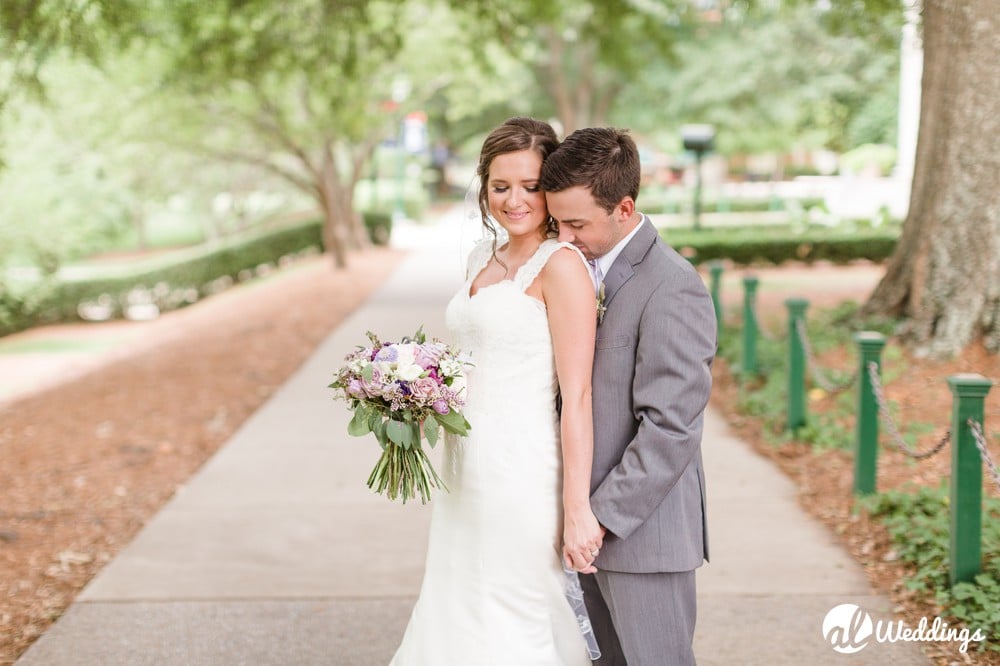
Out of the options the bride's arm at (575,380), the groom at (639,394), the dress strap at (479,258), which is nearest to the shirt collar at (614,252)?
the groom at (639,394)

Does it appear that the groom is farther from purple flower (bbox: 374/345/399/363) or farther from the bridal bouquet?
purple flower (bbox: 374/345/399/363)

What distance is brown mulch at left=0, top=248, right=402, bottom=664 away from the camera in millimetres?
5453

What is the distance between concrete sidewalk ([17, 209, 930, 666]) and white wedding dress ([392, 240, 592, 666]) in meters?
0.75

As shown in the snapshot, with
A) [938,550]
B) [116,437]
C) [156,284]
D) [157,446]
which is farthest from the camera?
[156,284]

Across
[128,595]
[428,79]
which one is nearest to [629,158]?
[128,595]

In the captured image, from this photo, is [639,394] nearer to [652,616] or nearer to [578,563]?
[578,563]

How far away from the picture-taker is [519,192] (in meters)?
2.95

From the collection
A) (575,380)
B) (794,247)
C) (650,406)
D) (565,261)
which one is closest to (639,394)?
(650,406)

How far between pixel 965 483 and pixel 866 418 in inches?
55.2

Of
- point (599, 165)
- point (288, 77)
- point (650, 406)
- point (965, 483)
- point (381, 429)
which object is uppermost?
point (288, 77)

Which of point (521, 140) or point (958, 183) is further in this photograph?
point (958, 183)

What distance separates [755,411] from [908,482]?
7.87ft

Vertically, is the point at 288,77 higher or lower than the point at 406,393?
higher

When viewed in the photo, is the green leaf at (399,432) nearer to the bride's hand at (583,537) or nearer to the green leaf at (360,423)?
the green leaf at (360,423)
